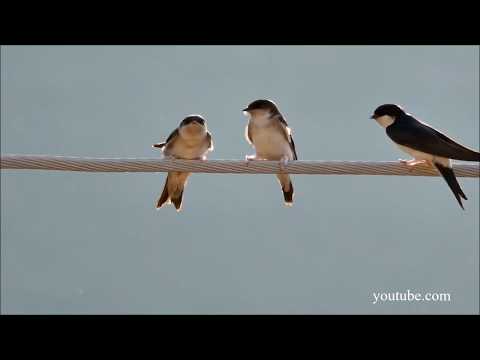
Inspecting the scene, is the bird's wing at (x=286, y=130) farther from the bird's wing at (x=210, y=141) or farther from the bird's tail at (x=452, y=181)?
the bird's tail at (x=452, y=181)

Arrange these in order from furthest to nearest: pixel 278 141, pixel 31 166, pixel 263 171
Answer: pixel 278 141
pixel 263 171
pixel 31 166

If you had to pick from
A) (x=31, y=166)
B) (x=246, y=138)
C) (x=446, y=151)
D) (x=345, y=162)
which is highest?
(x=246, y=138)

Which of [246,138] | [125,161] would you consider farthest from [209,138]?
[125,161]

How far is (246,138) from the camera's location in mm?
6984

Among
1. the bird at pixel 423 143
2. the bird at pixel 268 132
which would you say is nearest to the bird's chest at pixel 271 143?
the bird at pixel 268 132

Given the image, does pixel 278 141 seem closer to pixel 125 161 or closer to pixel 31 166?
pixel 125 161

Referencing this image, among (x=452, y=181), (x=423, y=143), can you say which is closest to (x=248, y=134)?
(x=423, y=143)

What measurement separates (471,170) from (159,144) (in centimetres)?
293

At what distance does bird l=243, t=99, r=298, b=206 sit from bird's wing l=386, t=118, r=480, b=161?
0.94 meters

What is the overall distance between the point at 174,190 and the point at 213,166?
2294mm

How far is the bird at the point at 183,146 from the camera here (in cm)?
656

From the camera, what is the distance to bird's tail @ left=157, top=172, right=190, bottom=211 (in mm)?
6945

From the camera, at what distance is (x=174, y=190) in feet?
23.2

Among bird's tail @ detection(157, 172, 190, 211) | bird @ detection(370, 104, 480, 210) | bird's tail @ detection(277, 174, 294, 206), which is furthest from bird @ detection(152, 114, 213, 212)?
bird @ detection(370, 104, 480, 210)
